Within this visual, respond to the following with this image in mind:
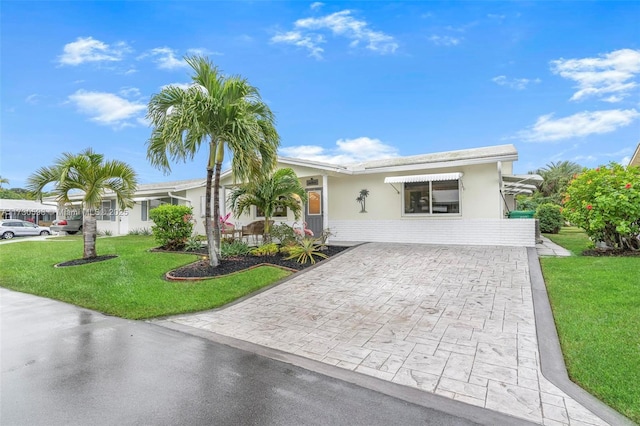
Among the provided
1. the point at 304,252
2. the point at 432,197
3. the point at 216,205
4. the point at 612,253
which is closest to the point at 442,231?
the point at 432,197

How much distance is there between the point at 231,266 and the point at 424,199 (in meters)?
8.91

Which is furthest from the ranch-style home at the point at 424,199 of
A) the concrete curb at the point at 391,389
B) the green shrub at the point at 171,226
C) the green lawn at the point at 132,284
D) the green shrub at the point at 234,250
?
the concrete curb at the point at 391,389

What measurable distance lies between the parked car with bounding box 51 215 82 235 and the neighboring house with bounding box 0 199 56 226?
14.2 meters

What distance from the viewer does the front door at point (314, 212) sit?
1605 cm

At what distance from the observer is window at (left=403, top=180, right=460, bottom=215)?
1355 centimetres

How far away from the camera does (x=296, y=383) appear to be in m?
3.55

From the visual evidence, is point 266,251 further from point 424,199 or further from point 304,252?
point 424,199

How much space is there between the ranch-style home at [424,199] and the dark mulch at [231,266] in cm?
390

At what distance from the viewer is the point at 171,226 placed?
1323cm

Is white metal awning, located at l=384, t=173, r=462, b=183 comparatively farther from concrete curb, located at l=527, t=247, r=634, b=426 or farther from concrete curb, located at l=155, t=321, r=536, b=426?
concrete curb, located at l=155, t=321, r=536, b=426

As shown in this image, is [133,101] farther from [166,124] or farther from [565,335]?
[565,335]

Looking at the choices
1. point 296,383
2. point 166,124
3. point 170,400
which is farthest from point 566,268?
point 166,124

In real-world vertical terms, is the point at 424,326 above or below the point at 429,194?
below

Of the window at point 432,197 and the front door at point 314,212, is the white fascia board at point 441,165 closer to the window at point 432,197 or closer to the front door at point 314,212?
the window at point 432,197
